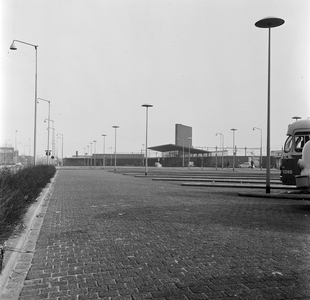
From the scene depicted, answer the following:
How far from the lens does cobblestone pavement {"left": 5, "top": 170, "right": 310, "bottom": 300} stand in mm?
4168

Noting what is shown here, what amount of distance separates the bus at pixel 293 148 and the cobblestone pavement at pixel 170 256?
224 inches

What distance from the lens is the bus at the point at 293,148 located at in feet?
50.1

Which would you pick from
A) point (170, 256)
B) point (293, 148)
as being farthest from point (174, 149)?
point (170, 256)

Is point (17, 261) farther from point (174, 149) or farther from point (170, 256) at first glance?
point (174, 149)

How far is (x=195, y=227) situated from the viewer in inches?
311

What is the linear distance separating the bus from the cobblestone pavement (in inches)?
224

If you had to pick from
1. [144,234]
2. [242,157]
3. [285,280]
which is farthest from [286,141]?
[242,157]

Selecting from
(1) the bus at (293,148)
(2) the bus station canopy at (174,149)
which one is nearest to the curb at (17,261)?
(1) the bus at (293,148)

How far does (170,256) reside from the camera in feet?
18.2

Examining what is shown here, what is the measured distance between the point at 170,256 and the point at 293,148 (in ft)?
39.1

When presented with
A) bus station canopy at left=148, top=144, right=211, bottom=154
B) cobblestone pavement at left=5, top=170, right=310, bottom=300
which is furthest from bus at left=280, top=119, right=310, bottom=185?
bus station canopy at left=148, top=144, right=211, bottom=154

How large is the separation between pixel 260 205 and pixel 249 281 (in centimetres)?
794

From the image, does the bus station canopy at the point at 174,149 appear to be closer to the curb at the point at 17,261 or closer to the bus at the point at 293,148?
the bus at the point at 293,148

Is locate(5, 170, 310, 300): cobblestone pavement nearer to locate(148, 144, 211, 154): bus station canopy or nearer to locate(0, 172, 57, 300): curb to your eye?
locate(0, 172, 57, 300): curb
